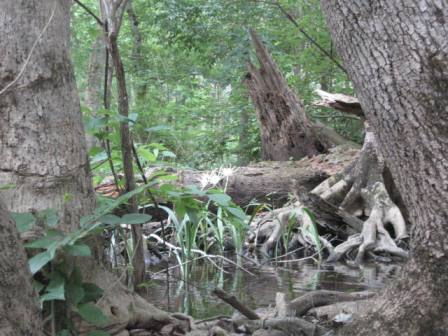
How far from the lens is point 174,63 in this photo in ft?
45.9

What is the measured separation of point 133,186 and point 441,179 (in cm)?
135

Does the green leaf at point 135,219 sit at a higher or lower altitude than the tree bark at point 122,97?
lower

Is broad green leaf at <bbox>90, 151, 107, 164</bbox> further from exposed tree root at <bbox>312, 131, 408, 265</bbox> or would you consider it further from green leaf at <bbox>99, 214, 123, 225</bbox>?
exposed tree root at <bbox>312, 131, 408, 265</bbox>

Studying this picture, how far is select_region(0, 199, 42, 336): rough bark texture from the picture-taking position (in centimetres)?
135

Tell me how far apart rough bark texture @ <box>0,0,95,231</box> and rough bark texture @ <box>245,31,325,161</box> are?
770 centimetres

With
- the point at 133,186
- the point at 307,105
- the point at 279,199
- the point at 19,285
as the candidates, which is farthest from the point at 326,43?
the point at 19,285

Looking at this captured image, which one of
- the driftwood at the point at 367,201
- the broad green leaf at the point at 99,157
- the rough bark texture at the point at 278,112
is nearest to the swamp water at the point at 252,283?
the driftwood at the point at 367,201

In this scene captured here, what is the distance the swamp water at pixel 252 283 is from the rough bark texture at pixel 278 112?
12.6 feet

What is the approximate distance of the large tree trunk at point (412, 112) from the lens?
2.12 meters

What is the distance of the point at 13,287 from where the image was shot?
53.9 inches

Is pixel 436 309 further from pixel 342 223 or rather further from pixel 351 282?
pixel 342 223

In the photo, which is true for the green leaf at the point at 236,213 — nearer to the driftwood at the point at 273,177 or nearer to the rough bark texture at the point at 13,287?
the rough bark texture at the point at 13,287

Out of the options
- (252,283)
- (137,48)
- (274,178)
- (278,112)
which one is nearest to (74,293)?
(252,283)

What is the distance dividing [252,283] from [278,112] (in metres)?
5.63
